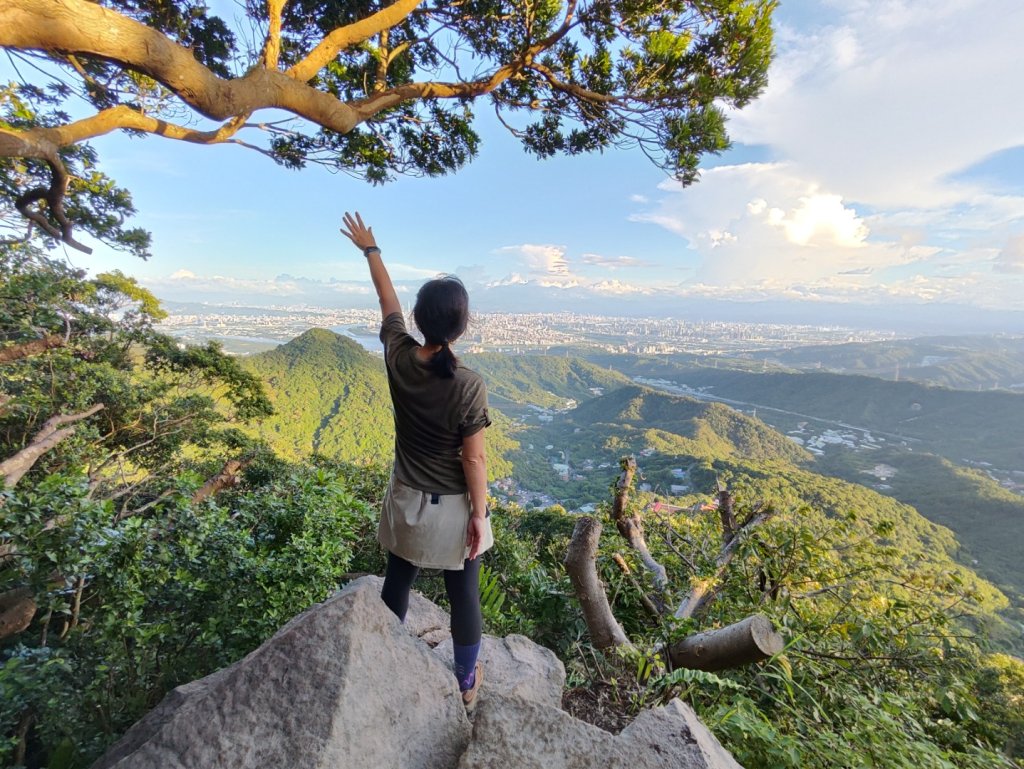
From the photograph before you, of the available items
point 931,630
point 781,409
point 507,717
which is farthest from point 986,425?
point 507,717

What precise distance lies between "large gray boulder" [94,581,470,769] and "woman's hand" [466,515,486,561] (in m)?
0.41

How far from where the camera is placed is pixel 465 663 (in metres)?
1.75

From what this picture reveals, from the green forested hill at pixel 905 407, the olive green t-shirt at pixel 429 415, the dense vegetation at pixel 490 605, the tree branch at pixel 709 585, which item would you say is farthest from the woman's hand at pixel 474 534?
the green forested hill at pixel 905 407

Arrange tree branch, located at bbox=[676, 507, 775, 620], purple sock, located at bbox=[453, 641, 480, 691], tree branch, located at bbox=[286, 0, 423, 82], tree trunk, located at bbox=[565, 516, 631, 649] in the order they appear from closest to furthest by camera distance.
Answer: purple sock, located at bbox=[453, 641, 480, 691] < tree branch, located at bbox=[286, 0, 423, 82] < tree trunk, located at bbox=[565, 516, 631, 649] < tree branch, located at bbox=[676, 507, 775, 620]

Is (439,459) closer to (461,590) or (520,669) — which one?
(461,590)

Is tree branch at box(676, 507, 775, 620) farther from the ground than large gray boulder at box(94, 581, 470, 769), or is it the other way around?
large gray boulder at box(94, 581, 470, 769)

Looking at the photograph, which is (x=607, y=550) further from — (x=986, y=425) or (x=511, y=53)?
(x=986, y=425)

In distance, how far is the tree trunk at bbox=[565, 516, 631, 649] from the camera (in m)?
2.60

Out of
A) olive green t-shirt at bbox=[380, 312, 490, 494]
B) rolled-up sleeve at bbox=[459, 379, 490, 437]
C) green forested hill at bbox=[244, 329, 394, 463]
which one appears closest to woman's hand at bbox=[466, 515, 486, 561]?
olive green t-shirt at bbox=[380, 312, 490, 494]

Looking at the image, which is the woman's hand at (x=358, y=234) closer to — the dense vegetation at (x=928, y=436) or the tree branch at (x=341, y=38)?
the tree branch at (x=341, y=38)

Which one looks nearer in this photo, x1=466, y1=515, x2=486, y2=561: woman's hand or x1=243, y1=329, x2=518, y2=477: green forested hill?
x1=466, y1=515, x2=486, y2=561: woman's hand

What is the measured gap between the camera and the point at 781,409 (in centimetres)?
5947

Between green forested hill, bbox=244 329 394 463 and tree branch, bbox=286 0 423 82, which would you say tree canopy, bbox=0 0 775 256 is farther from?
green forested hill, bbox=244 329 394 463

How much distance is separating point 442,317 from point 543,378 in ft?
245
